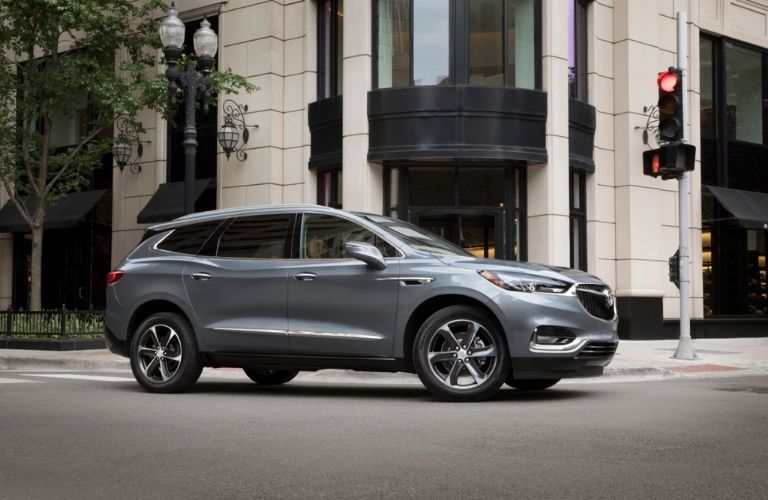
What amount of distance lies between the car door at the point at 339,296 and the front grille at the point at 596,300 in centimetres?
160

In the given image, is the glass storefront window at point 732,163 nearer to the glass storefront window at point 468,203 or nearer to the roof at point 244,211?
the glass storefront window at point 468,203

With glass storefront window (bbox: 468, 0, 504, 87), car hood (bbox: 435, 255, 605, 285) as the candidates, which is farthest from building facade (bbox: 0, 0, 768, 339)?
car hood (bbox: 435, 255, 605, 285)

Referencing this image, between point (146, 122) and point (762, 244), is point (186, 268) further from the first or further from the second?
point (762, 244)

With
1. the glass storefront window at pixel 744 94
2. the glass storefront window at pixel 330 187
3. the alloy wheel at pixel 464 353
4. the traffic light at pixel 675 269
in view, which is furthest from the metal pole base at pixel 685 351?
the glass storefront window at pixel 744 94

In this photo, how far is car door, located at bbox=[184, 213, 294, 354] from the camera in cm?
903

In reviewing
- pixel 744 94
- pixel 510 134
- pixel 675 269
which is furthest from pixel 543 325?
pixel 744 94

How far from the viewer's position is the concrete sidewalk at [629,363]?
1205 centimetres

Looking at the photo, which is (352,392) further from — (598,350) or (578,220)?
(578,220)

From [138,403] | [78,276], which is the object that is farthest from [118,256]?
[138,403]

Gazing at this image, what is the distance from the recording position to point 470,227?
2019 centimetres

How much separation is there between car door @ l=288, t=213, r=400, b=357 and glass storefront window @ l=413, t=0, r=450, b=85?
11378 mm

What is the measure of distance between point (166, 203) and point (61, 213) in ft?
12.5

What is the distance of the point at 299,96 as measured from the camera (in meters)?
22.1

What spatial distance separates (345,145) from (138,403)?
12460 millimetres
